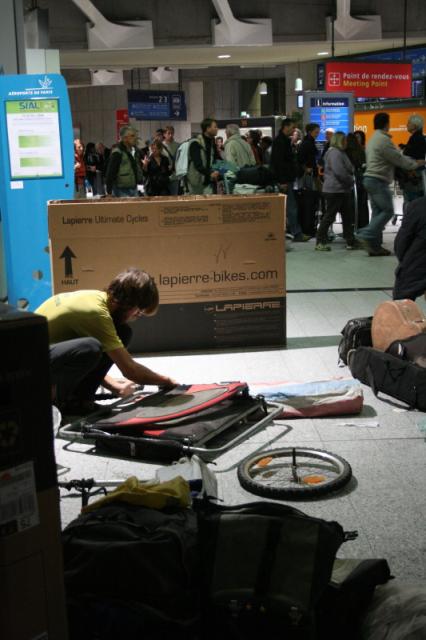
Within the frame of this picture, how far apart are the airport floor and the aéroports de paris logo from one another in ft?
8.20

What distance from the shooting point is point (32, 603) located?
5.78 feet

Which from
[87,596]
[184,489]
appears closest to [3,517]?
[87,596]

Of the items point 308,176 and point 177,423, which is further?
point 308,176

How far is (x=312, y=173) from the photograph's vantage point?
1221 cm

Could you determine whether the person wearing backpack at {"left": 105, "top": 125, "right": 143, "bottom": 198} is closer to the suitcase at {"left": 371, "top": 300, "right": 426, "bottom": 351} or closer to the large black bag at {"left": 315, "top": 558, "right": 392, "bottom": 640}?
the suitcase at {"left": 371, "top": 300, "right": 426, "bottom": 351}

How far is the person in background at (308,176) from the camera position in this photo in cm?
1204

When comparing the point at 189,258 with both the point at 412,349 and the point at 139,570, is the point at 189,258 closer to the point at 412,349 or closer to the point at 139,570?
the point at 412,349

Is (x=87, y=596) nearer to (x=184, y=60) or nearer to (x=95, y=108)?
(x=184, y=60)

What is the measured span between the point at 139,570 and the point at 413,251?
4.12 metres

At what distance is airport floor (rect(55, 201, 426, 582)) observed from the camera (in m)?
3.14

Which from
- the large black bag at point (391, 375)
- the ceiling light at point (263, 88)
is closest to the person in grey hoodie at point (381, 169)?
the large black bag at point (391, 375)

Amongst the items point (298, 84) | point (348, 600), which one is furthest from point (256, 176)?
point (298, 84)

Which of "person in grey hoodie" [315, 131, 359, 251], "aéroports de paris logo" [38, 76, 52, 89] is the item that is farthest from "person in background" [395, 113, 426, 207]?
"aéroports de paris logo" [38, 76, 52, 89]

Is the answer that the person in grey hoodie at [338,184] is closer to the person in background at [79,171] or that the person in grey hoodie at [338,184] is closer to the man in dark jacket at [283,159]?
the man in dark jacket at [283,159]
